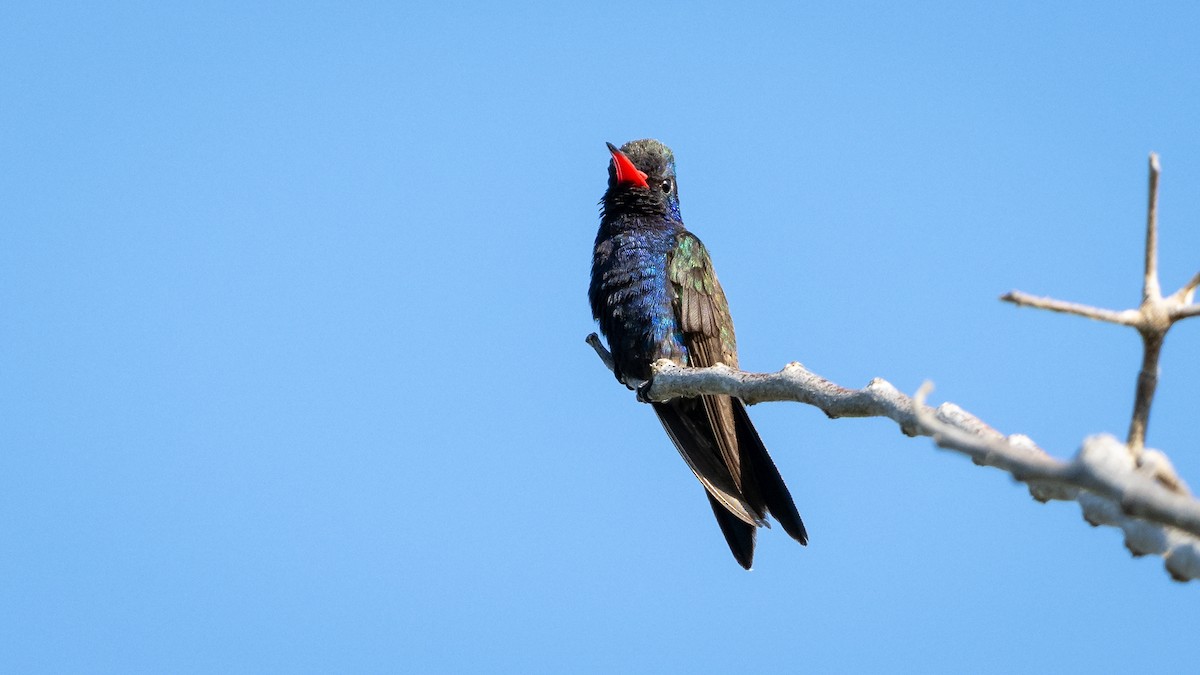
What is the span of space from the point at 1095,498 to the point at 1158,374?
343 millimetres

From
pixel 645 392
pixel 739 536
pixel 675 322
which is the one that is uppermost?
pixel 675 322

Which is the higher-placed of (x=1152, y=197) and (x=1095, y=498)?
(x=1152, y=197)

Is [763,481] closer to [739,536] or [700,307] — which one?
[739,536]

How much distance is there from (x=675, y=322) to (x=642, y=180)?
1171 millimetres

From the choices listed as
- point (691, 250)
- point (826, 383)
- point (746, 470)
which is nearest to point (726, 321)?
point (691, 250)

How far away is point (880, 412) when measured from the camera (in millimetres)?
3805

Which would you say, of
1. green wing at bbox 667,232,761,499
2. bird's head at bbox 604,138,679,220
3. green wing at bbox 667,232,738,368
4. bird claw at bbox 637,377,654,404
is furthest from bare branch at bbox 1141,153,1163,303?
bird's head at bbox 604,138,679,220

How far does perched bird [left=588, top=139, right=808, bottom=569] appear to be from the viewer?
7.25 m

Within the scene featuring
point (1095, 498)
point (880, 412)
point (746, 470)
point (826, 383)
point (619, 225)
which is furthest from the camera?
point (619, 225)

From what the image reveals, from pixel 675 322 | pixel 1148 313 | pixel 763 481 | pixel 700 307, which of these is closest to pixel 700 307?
pixel 700 307

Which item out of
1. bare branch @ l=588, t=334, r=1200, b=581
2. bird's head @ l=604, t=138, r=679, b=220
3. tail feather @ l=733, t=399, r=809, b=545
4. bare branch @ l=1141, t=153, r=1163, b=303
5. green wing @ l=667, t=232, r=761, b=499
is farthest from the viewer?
bird's head @ l=604, t=138, r=679, b=220

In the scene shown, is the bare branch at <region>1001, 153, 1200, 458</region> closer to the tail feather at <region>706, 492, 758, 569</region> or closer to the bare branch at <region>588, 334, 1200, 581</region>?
the bare branch at <region>588, 334, 1200, 581</region>

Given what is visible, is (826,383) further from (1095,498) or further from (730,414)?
(730,414)

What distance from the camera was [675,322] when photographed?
7.96 m
